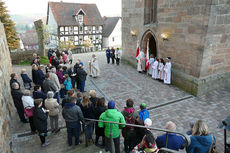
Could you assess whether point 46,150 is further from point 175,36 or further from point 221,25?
point 221,25

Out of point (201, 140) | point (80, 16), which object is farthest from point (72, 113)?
point (80, 16)

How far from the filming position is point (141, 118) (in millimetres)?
4742

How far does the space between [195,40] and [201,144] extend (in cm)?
689

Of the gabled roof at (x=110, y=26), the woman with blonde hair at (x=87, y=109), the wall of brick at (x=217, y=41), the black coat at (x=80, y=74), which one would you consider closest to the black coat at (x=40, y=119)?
the woman with blonde hair at (x=87, y=109)

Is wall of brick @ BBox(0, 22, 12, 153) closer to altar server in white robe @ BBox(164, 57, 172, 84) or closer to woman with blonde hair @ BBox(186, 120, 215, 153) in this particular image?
woman with blonde hair @ BBox(186, 120, 215, 153)

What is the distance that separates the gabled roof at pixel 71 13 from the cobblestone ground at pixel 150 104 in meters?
23.6

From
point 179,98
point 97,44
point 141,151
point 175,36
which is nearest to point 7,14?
point 97,44

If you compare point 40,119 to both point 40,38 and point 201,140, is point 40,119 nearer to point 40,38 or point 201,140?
point 201,140

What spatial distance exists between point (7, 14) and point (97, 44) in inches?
700

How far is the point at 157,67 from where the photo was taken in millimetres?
11188

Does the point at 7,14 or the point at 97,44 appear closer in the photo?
the point at 7,14

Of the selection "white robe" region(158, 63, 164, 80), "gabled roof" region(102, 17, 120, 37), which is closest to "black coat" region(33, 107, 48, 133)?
"white robe" region(158, 63, 164, 80)

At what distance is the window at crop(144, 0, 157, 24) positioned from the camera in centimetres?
1222

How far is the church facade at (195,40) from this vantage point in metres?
8.50
